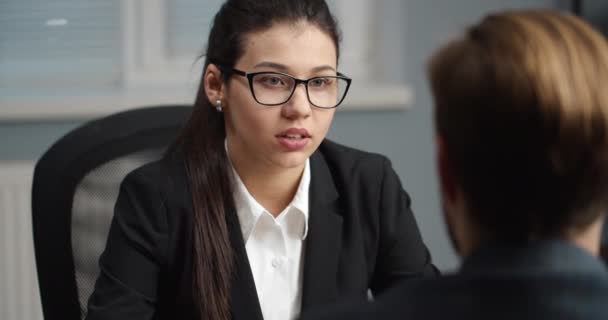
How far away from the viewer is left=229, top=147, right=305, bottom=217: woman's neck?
1248 millimetres

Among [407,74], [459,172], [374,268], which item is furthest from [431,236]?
[459,172]

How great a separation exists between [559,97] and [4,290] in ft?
6.86

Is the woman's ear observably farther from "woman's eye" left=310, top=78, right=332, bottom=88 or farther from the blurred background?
the blurred background

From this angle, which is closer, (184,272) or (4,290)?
(184,272)

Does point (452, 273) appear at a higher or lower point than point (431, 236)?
higher

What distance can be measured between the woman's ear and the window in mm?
1140

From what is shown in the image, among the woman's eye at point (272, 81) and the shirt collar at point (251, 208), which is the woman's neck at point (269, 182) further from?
the woman's eye at point (272, 81)

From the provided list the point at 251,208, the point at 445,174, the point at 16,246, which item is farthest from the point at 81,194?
the point at 16,246

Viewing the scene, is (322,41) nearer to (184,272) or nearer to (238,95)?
(238,95)

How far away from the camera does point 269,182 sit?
1260mm

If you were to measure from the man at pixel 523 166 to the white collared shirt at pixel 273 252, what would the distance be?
0.62 meters

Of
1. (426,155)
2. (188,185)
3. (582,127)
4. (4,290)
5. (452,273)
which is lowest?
(4,290)

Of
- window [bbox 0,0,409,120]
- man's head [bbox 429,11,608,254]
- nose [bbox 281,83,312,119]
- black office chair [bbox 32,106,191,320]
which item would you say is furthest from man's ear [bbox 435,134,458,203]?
window [bbox 0,0,409,120]

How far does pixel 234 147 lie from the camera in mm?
1258
